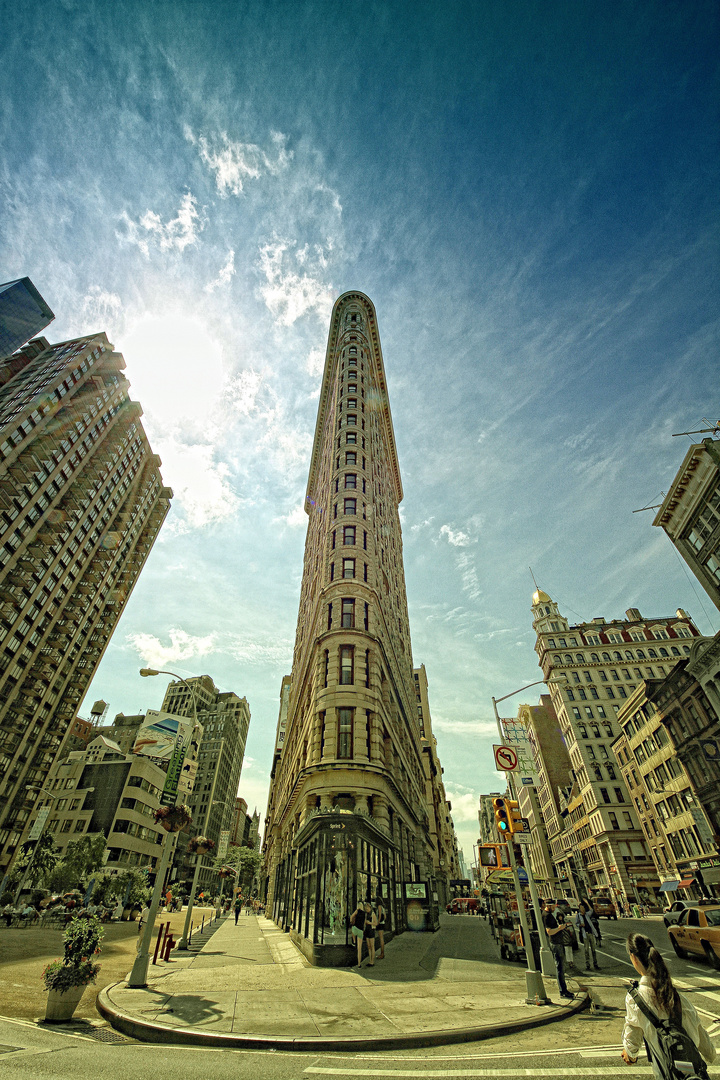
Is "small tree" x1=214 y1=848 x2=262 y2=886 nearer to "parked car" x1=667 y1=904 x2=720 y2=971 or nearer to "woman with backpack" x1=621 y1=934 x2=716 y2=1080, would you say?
"parked car" x1=667 y1=904 x2=720 y2=971

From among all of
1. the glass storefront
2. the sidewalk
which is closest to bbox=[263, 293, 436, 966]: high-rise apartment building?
the glass storefront

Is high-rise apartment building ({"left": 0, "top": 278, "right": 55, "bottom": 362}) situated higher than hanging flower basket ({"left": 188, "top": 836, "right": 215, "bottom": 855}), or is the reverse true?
high-rise apartment building ({"left": 0, "top": 278, "right": 55, "bottom": 362})

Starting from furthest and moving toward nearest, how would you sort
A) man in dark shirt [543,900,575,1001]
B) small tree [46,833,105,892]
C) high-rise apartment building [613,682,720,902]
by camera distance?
1. small tree [46,833,105,892]
2. high-rise apartment building [613,682,720,902]
3. man in dark shirt [543,900,575,1001]

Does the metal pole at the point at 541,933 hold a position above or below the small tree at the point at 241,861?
below

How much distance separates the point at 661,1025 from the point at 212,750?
516 ft

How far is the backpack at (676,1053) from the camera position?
3900 mm

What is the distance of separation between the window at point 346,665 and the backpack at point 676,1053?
23.7 metres

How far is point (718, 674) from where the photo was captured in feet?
140

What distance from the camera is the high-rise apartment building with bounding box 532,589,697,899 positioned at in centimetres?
6594

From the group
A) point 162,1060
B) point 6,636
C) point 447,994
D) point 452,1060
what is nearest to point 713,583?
point 447,994

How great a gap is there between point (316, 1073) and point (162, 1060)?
2.42 metres

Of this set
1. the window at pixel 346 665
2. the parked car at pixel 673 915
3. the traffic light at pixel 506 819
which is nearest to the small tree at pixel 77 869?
the window at pixel 346 665

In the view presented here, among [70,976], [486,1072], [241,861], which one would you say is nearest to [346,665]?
[70,976]

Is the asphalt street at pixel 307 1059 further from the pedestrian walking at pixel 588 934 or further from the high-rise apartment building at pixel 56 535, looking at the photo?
→ the high-rise apartment building at pixel 56 535
